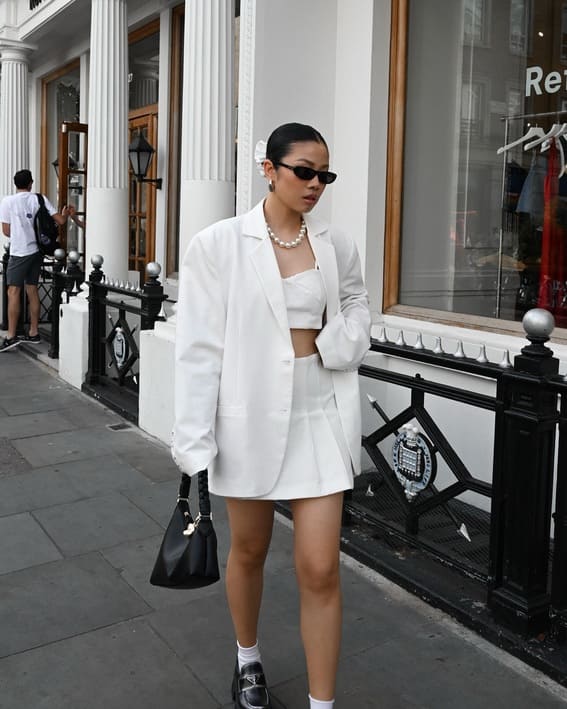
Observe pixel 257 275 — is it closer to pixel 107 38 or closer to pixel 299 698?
pixel 299 698

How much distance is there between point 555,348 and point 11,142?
10.6 meters

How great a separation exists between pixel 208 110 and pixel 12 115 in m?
7.85

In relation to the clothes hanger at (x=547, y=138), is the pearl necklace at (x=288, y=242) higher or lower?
lower

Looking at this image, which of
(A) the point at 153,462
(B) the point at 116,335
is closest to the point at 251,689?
(A) the point at 153,462

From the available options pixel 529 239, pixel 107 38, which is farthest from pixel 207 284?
pixel 107 38

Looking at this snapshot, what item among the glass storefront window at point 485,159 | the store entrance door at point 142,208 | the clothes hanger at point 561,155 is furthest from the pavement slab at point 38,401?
the clothes hanger at point 561,155

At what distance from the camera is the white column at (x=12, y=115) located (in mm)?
12742

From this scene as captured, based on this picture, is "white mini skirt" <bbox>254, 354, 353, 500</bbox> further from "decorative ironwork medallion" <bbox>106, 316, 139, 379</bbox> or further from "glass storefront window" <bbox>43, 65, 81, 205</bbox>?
"glass storefront window" <bbox>43, 65, 81, 205</bbox>

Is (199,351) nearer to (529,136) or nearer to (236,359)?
(236,359)

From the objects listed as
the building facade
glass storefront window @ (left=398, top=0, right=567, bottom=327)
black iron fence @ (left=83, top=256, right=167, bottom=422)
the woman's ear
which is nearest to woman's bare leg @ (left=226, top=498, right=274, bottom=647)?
the woman's ear

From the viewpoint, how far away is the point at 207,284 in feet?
8.42

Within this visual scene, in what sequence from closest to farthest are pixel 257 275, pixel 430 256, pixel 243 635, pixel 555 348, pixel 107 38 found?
1. pixel 257 275
2. pixel 243 635
3. pixel 555 348
4. pixel 430 256
5. pixel 107 38

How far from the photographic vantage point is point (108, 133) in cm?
848

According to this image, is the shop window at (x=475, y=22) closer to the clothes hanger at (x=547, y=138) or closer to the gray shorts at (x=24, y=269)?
the clothes hanger at (x=547, y=138)
